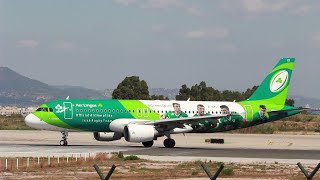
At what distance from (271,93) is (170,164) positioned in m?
28.6

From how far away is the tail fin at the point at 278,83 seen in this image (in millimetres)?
68500

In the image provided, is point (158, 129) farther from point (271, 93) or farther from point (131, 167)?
point (131, 167)

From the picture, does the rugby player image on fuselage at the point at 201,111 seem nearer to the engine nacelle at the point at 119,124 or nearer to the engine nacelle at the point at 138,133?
the engine nacelle at the point at 138,133

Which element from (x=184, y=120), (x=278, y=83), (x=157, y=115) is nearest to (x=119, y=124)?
(x=157, y=115)

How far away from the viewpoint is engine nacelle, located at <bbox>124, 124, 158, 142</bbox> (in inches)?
2295

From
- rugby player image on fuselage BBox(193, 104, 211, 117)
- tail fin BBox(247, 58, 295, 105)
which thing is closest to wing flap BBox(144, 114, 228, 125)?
rugby player image on fuselage BBox(193, 104, 211, 117)

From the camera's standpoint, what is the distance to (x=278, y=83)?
69.0 metres

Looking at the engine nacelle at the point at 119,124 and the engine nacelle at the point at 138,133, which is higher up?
the engine nacelle at the point at 119,124

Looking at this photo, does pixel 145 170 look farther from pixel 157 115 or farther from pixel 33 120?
pixel 157 115

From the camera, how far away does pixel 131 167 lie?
131 ft

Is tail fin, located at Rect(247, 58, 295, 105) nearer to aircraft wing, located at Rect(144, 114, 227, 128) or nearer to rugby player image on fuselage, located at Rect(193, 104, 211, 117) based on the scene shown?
rugby player image on fuselage, located at Rect(193, 104, 211, 117)

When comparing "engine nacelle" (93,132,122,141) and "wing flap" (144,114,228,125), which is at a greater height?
"wing flap" (144,114,228,125)

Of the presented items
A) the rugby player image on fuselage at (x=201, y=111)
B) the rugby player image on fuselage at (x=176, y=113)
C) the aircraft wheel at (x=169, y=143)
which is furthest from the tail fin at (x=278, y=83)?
the aircraft wheel at (x=169, y=143)

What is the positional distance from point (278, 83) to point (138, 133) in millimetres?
17298
